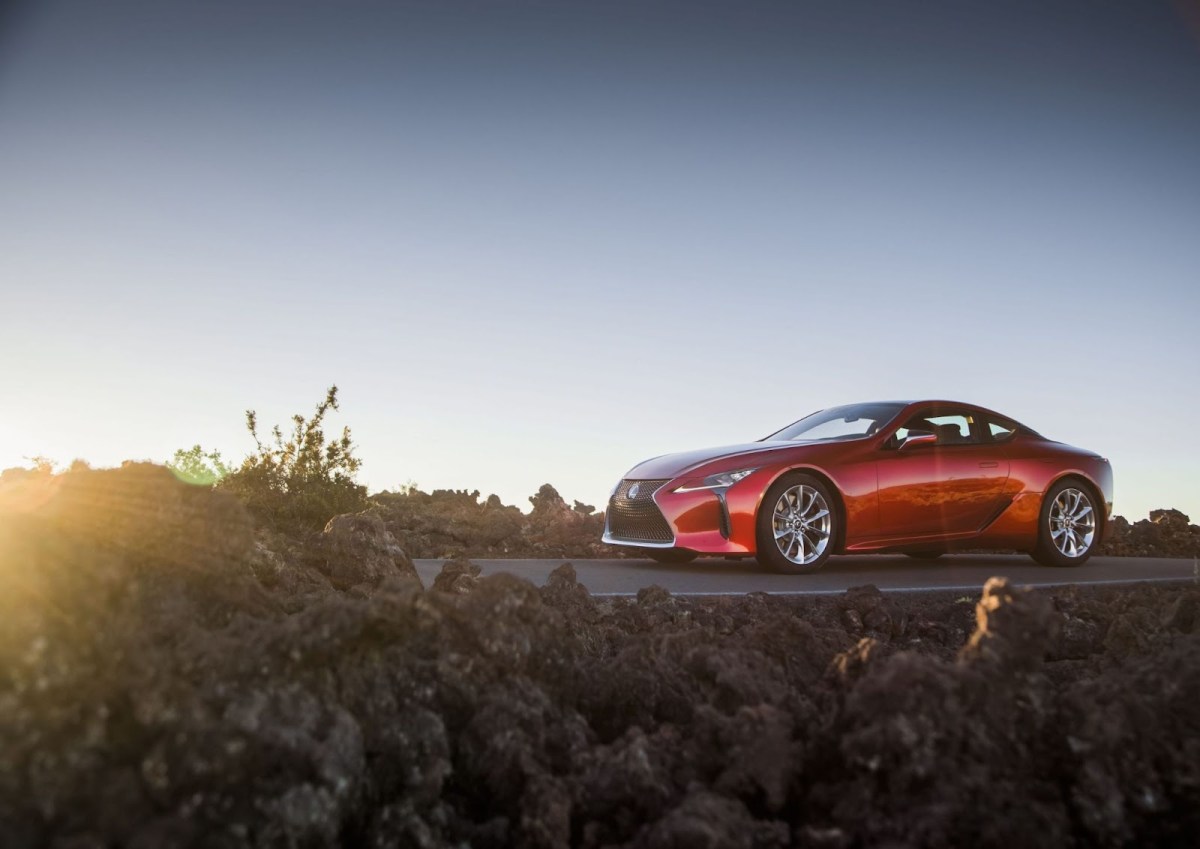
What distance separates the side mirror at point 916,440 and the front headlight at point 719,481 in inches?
66.1

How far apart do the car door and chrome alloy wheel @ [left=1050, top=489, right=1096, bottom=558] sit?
1.04m

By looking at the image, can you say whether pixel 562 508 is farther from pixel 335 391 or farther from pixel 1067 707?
pixel 1067 707

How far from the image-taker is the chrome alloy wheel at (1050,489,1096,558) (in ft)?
32.1

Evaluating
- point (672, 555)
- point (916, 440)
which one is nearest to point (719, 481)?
point (672, 555)

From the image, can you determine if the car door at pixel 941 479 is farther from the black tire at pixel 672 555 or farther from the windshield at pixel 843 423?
the black tire at pixel 672 555

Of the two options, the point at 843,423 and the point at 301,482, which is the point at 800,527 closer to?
the point at 843,423

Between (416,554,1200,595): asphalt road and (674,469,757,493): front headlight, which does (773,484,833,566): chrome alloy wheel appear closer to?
(416,554,1200,595): asphalt road

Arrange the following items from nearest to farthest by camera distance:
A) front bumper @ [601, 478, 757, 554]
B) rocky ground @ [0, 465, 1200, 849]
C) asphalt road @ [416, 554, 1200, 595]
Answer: rocky ground @ [0, 465, 1200, 849]
asphalt road @ [416, 554, 1200, 595]
front bumper @ [601, 478, 757, 554]

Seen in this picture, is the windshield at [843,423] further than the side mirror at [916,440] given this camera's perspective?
Yes

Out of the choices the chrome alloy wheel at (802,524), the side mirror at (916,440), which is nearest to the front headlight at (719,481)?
the chrome alloy wheel at (802,524)

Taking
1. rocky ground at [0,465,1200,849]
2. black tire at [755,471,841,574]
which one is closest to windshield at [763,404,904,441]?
black tire at [755,471,841,574]

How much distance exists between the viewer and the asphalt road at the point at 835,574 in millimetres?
7105

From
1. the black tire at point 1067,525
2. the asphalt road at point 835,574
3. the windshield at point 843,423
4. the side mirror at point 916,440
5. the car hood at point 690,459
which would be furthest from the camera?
the black tire at point 1067,525

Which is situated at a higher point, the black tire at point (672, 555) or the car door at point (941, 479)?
the car door at point (941, 479)
